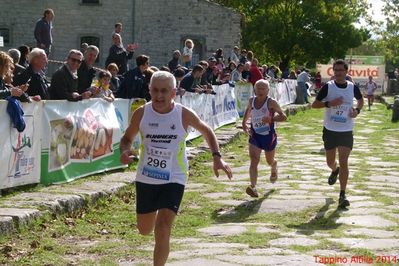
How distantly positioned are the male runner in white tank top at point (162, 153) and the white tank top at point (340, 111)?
4.05m

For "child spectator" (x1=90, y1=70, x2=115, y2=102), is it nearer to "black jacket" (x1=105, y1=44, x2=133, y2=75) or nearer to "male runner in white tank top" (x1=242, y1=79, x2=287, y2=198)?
"male runner in white tank top" (x1=242, y1=79, x2=287, y2=198)

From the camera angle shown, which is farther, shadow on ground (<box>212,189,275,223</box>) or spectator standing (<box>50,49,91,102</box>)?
spectator standing (<box>50,49,91,102</box>)

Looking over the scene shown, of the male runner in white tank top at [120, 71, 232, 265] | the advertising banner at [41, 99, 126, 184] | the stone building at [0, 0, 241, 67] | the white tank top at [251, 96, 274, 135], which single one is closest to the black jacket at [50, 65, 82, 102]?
the advertising banner at [41, 99, 126, 184]

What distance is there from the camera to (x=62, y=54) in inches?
1704

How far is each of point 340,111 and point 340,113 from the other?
0.09 ft

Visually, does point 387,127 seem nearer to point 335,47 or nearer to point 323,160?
point 323,160

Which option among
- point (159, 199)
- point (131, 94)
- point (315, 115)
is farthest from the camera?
point (315, 115)

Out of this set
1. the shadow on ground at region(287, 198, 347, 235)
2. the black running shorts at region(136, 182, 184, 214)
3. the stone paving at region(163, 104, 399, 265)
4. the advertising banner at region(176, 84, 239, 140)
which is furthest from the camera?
the advertising banner at region(176, 84, 239, 140)

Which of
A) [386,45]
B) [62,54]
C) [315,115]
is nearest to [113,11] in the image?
[62,54]

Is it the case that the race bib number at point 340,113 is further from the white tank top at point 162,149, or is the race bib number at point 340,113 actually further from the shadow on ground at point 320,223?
the white tank top at point 162,149

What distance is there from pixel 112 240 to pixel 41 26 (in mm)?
12412

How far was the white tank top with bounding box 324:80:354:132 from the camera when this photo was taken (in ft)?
33.6

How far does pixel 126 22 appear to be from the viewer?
43.3 meters

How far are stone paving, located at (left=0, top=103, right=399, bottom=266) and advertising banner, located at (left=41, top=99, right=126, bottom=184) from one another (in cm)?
32
